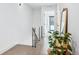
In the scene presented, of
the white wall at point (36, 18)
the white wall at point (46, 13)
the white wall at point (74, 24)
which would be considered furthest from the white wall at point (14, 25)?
the white wall at point (74, 24)

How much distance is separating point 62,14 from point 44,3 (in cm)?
48

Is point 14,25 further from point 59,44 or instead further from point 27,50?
point 59,44

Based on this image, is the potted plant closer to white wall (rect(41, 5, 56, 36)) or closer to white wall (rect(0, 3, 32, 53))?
white wall (rect(41, 5, 56, 36))

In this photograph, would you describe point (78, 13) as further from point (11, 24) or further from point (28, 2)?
point (11, 24)

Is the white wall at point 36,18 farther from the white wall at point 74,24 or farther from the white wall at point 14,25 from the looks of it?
the white wall at point 74,24

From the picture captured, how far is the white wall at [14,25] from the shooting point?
1.48 metres

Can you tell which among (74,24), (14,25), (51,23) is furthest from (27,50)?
(74,24)

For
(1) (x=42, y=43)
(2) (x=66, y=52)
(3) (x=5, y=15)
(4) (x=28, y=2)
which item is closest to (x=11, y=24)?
(3) (x=5, y=15)

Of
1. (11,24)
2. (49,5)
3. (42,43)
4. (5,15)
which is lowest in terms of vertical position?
(42,43)

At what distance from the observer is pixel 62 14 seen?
6.12 feet

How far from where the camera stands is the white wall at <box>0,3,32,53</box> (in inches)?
58.2
